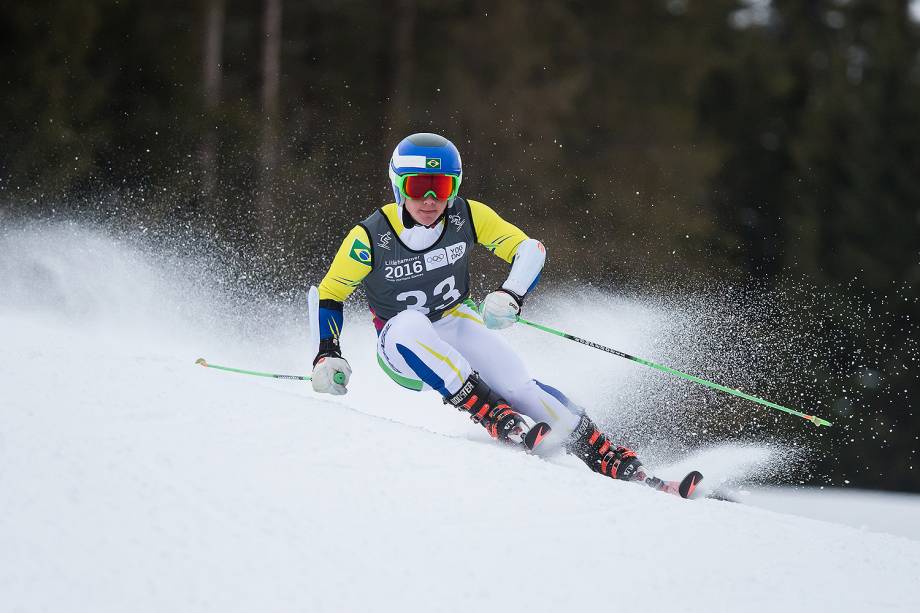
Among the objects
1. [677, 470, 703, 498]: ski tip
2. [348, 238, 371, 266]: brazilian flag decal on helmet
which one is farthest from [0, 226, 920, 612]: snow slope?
[348, 238, 371, 266]: brazilian flag decal on helmet

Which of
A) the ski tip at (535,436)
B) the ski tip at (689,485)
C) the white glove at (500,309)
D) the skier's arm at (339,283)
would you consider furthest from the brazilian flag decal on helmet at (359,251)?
the ski tip at (689,485)

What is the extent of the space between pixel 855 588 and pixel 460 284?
2.45 meters

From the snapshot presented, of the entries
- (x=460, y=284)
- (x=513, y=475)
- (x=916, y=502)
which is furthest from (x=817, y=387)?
(x=513, y=475)

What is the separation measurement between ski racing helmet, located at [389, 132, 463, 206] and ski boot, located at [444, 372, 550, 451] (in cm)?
96

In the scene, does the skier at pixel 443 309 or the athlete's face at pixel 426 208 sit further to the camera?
the athlete's face at pixel 426 208

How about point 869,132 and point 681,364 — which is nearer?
point 681,364

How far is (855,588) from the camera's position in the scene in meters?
3.51

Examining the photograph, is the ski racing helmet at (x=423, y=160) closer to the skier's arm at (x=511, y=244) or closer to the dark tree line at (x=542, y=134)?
the skier's arm at (x=511, y=244)

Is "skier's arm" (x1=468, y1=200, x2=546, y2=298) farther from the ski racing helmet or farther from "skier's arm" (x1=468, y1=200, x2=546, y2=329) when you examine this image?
the ski racing helmet

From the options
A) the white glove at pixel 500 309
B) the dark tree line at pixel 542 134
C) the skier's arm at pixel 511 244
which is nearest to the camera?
the white glove at pixel 500 309

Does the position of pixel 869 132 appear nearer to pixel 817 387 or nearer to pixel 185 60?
pixel 817 387

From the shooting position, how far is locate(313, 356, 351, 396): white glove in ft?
15.5

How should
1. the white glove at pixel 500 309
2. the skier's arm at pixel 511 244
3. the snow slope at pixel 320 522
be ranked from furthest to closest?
1. the skier's arm at pixel 511 244
2. the white glove at pixel 500 309
3. the snow slope at pixel 320 522

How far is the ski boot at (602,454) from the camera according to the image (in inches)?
187
